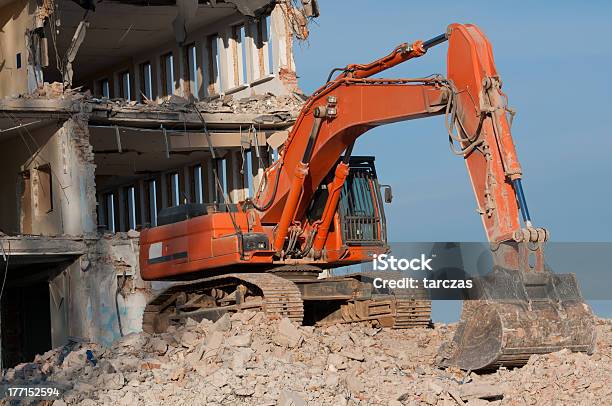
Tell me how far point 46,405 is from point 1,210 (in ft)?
48.7

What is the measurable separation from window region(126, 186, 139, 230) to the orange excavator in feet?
50.3

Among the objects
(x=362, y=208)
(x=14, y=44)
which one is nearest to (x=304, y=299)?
(x=362, y=208)

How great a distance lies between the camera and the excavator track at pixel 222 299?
18.2 meters

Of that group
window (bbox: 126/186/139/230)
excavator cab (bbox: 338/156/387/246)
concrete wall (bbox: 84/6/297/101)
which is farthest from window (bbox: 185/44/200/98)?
excavator cab (bbox: 338/156/387/246)

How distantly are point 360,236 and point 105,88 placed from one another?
17.7 meters

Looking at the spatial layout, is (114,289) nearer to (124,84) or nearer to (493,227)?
(124,84)

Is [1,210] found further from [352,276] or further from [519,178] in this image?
[519,178]

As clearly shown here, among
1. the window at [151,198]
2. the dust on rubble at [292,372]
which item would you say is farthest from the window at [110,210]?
the dust on rubble at [292,372]

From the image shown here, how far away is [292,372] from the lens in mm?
15680

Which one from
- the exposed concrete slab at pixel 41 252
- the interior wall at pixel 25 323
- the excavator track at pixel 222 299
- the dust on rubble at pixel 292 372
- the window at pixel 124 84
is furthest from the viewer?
the window at pixel 124 84

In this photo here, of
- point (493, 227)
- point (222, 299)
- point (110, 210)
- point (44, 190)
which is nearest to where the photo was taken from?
point (493, 227)

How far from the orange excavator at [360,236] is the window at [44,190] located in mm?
6067

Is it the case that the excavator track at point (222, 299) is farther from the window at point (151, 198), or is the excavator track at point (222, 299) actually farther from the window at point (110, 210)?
the window at point (110, 210)

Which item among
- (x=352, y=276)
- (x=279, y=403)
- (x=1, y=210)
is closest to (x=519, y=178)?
(x=279, y=403)
